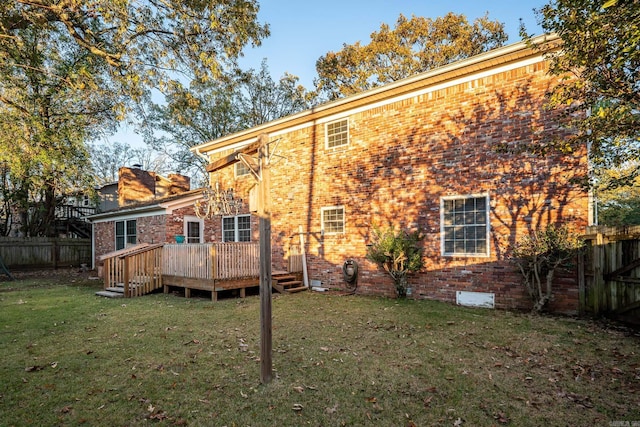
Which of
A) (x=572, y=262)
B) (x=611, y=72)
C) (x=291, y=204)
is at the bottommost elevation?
(x=572, y=262)

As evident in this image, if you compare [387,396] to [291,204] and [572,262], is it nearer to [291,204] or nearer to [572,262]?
[572,262]

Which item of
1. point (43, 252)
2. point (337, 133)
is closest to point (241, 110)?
point (43, 252)

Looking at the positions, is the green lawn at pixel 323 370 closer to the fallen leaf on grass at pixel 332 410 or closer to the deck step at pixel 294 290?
the fallen leaf on grass at pixel 332 410

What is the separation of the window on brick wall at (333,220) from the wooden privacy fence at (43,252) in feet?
51.7

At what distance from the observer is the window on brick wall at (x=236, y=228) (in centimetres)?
1294

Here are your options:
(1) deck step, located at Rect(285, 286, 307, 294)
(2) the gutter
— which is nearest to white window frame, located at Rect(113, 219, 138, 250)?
(2) the gutter

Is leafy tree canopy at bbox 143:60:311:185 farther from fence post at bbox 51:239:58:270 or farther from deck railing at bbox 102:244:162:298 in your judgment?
deck railing at bbox 102:244:162:298

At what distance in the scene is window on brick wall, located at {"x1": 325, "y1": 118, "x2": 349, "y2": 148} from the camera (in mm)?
10414

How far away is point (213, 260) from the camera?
895 cm

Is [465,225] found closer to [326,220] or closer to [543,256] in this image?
[543,256]

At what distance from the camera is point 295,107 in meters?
24.3

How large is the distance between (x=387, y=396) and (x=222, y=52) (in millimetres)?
7814

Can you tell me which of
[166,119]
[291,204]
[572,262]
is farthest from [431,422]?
[166,119]

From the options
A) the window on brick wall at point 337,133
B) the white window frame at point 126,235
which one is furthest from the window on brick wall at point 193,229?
the window on brick wall at point 337,133
